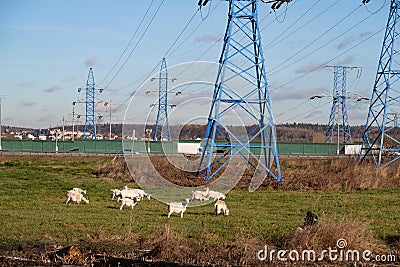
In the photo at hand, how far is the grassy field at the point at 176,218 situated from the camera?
1256 centimetres

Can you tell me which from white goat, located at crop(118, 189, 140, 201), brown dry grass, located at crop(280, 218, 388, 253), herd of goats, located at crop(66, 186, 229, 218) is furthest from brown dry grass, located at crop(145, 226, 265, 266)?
white goat, located at crop(118, 189, 140, 201)

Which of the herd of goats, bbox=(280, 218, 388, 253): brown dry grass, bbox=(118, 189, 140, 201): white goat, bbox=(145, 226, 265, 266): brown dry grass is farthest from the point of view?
bbox=(118, 189, 140, 201): white goat

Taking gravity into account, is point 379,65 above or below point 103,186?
above

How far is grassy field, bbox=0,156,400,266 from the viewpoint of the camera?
12.6m

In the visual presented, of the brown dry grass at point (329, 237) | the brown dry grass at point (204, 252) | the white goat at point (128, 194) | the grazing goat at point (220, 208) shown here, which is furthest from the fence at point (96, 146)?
the brown dry grass at point (204, 252)

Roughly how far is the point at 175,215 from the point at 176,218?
63cm

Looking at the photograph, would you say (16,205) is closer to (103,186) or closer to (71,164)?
(103,186)

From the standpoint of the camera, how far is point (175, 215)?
17.4 metres

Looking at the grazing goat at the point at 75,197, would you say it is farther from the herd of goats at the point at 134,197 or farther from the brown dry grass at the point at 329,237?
the brown dry grass at the point at 329,237

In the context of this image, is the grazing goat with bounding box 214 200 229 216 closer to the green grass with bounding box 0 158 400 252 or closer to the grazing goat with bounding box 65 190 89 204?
the green grass with bounding box 0 158 400 252

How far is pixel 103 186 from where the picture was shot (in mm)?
28000

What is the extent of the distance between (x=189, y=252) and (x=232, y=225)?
4475mm

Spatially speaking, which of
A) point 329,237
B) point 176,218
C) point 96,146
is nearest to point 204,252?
point 329,237

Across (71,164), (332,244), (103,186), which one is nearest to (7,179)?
(103,186)
